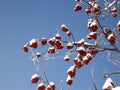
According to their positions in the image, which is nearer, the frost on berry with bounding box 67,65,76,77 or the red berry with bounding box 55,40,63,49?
the frost on berry with bounding box 67,65,76,77

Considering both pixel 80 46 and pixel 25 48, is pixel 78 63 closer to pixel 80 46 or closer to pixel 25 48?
pixel 80 46

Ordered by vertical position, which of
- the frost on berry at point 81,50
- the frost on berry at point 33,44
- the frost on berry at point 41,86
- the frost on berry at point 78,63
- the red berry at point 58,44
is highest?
the frost on berry at point 33,44

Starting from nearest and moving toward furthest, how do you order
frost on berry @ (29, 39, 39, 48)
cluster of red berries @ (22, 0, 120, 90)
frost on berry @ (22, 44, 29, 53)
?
1. cluster of red berries @ (22, 0, 120, 90)
2. frost on berry @ (29, 39, 39, 48)
3. frost on berry @ (22, 44, 29, 53)

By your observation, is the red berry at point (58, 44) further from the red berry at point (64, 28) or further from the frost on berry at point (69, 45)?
the red berry at point (64, 28)

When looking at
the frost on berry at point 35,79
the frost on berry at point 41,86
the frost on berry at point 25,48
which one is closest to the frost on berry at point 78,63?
the frost on berry at point 41,86

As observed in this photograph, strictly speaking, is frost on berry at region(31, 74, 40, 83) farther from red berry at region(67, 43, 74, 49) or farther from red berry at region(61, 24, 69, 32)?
red berry at region(61, 24, 69, 32)

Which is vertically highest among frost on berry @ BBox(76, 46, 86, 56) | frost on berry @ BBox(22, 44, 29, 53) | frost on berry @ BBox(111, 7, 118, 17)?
frost on berry @ BBox(111, 7, 118, 17)

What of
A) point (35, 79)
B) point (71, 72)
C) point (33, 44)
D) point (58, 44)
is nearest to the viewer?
point (71, 72)

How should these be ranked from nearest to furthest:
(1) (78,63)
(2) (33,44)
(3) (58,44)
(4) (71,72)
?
(4) (71,72), (1) (78,63), (3) (58,44), (2) (33,44)

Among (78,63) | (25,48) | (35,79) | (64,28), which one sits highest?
(64,28)

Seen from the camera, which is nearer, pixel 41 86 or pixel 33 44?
pixel 41 86

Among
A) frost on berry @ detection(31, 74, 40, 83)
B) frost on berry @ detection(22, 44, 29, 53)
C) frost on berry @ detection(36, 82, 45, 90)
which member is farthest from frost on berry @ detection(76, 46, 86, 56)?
frost on berry @ detection(22, 44, 29, 53)

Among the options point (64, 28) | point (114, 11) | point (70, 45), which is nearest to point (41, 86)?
point (70, 45)

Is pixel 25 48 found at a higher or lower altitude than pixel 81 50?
higher
